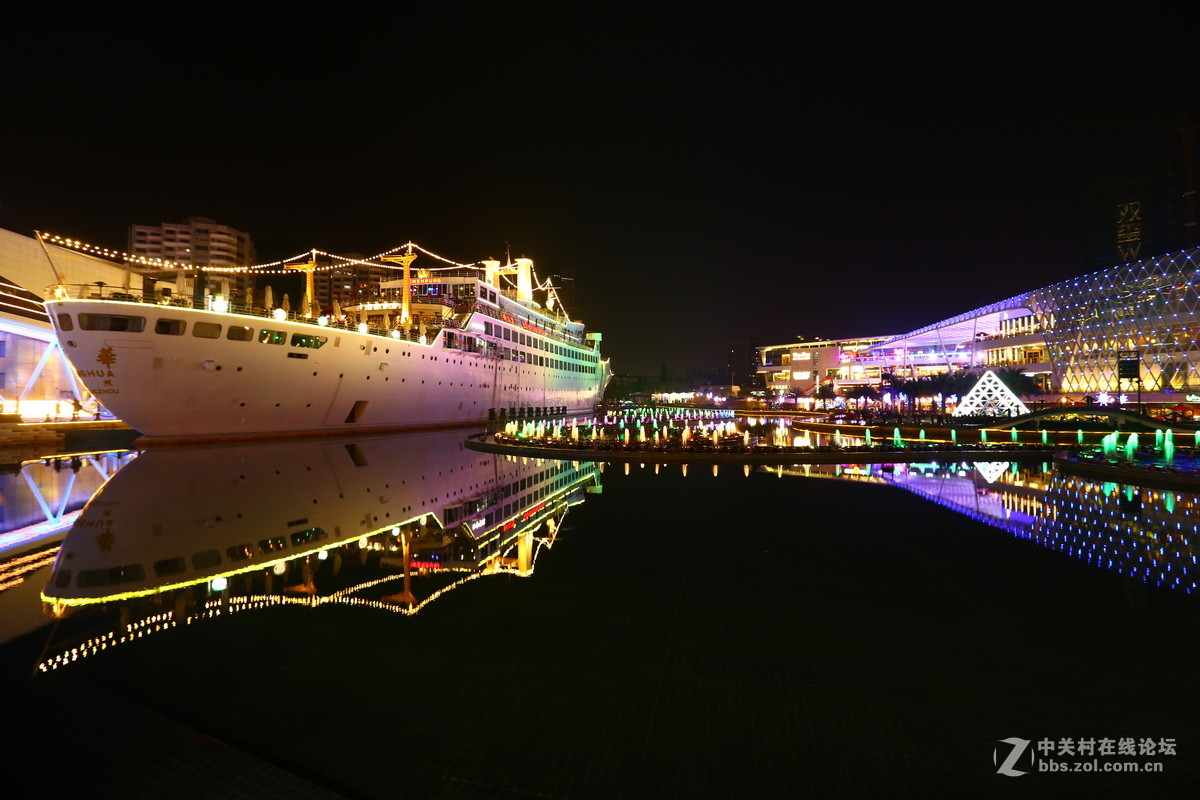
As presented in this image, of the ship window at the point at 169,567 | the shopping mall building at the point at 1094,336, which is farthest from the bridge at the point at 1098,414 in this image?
the ship window at the point at 169,567

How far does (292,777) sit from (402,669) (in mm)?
1459

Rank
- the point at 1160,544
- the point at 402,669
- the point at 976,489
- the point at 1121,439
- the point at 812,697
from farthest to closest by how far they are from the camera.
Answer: the point at 1121,439
the point at 976,489
the point at 1160,544
the point at 402,669
the point at 812,697

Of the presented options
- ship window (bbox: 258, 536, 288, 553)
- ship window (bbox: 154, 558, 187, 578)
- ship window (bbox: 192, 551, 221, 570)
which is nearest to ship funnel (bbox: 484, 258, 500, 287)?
ship window (bbox: 258, 536, 288, 553)

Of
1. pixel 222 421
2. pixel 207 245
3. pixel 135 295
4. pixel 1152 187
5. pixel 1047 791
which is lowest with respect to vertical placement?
pixel 1047 791

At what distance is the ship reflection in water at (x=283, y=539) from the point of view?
22.0ft

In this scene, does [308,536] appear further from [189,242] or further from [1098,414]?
[189,242]

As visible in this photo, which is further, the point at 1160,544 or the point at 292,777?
the point at 1160,544

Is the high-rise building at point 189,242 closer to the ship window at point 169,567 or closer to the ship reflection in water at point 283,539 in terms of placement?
the ship reflection in water at point 283,539

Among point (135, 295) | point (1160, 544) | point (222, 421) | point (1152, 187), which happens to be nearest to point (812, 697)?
point (1160, 544)

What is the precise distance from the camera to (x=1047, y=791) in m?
3.45

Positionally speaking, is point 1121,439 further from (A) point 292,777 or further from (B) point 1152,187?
(B) point 1152,187

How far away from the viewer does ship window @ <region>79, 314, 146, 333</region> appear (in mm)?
22203

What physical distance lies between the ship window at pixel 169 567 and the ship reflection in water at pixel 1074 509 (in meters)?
12.9

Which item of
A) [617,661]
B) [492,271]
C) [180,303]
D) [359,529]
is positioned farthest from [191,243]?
[617,661]
